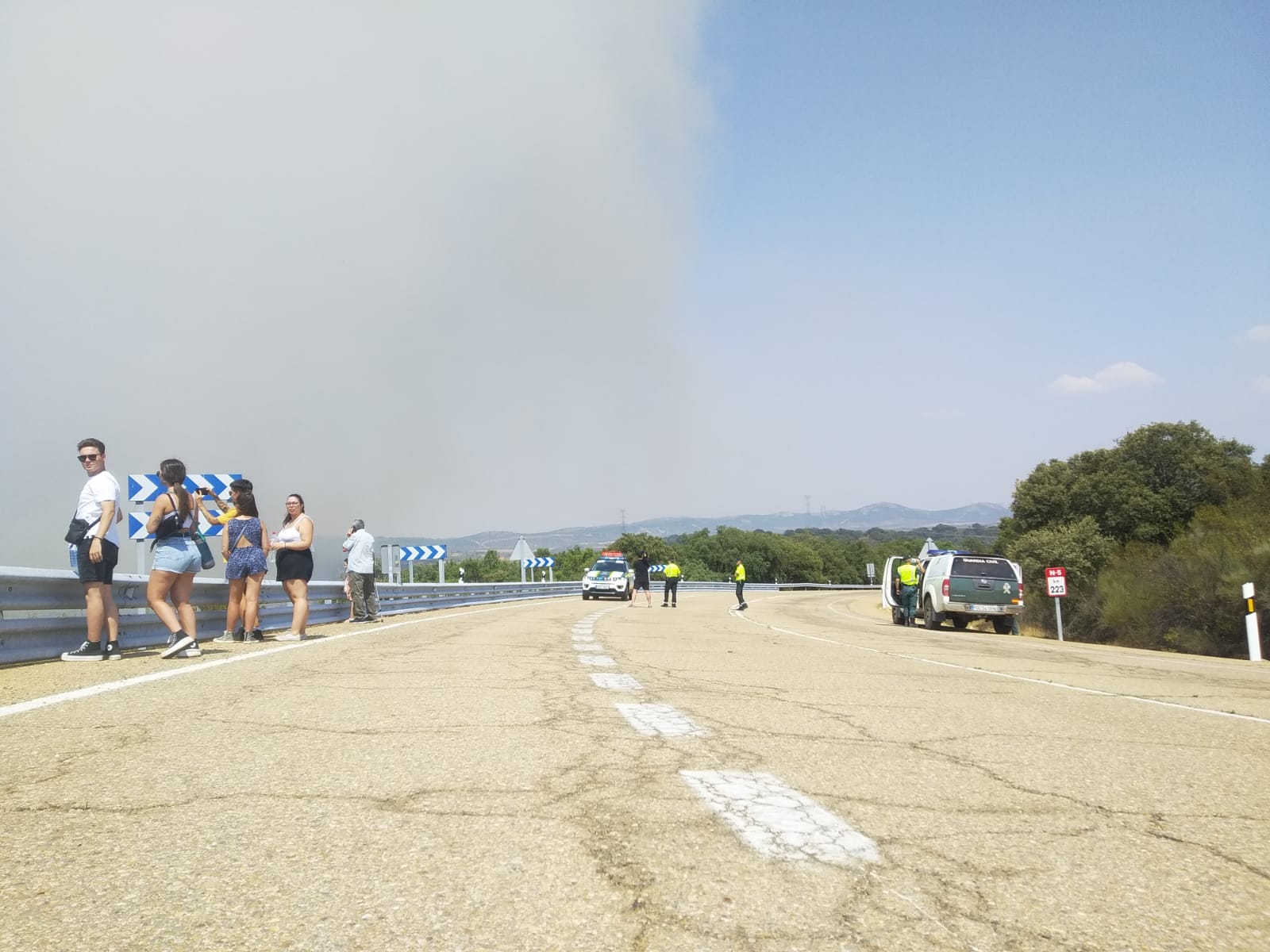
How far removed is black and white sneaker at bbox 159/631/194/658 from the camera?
404 inches

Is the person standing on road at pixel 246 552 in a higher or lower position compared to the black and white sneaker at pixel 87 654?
higher

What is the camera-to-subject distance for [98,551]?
9.89 metres

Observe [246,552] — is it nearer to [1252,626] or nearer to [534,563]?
[1252,626]

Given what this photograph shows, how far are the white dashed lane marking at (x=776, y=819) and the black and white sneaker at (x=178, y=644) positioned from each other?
288 inches

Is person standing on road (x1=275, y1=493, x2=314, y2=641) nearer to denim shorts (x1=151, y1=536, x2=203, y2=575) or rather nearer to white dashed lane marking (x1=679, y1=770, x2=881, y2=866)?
denim shorts (x1=151, y1=536, x2=203, y2=575)

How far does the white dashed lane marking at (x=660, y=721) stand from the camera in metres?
6.00

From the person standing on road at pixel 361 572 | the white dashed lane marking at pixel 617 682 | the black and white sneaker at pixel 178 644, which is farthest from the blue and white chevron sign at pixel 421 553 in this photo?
the white dashed lane marking at pixel 617 682

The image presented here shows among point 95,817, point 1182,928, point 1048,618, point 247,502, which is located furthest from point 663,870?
point 1048,618

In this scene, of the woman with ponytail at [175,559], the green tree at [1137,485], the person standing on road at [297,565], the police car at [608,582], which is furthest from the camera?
the green tree at [1137,485]

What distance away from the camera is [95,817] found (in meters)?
Result: 3.88

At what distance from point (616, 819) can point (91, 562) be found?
814 cm

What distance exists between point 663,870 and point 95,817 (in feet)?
7.32

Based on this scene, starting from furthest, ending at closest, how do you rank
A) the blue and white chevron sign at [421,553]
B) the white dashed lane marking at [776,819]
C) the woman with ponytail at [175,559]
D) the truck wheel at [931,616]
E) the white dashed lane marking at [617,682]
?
the blue and white chevron sign at [421,553] < the truck wheel at [931,616] < the woman with ponytail at [175,559] < the white dashed lane marking at [617,682] < the white dashed lane marking at [776,819]

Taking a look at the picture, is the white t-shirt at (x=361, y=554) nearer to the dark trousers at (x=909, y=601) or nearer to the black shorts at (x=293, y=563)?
the black shorts at (x=293, y=563)
